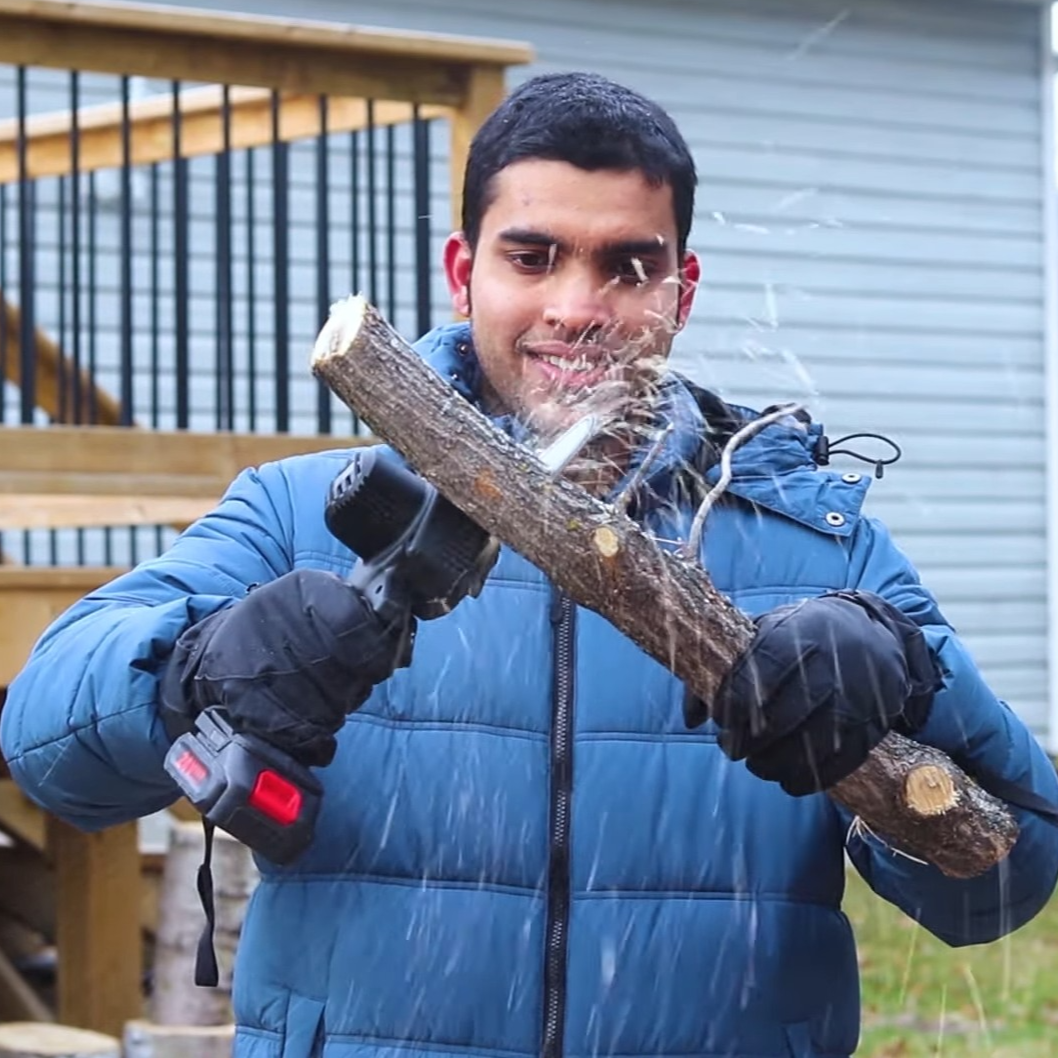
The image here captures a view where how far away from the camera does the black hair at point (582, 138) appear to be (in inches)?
93.4

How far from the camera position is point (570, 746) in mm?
2240

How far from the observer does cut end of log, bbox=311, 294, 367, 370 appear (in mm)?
1978

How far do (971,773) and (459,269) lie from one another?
963 mm

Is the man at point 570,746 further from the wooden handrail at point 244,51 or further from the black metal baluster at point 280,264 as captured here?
the black metal baluster at point 280,264

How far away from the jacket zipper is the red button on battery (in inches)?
14.8

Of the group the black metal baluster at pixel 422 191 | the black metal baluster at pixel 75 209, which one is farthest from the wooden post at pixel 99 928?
the black metal baluster at pixel 422 191

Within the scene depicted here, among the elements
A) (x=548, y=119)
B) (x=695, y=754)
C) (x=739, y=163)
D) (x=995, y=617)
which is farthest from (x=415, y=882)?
(x=995, y=617)

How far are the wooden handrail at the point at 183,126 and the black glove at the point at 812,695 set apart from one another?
4.45m

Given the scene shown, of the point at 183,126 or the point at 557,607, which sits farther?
the point at 183,126

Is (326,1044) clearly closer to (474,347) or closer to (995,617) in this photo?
(474,347)

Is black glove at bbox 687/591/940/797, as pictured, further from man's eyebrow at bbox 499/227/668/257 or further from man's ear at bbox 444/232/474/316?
man's ear at bbox 444/232/474/316

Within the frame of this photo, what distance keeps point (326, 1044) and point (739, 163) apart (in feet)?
30.0

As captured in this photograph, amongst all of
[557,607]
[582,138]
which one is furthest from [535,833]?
[582,138]

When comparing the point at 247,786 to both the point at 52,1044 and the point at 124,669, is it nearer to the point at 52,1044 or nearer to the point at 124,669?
the point at 124,669
